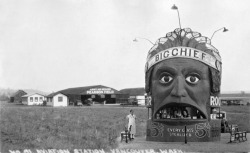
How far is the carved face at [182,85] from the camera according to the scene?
54.6 ft

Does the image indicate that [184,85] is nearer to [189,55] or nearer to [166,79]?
[166,79]

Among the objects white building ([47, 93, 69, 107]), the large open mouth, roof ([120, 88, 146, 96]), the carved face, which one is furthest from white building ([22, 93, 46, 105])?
the carved face

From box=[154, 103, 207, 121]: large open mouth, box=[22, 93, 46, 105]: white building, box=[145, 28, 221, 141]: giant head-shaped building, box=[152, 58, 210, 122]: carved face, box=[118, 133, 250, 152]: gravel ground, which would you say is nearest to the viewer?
box=[118, 133, 250, 152]: gravel ground

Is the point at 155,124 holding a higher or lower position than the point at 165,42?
lower

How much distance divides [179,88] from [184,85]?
1.26ft

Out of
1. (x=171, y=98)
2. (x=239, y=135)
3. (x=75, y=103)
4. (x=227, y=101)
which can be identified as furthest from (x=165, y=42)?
(x=227, y=101)

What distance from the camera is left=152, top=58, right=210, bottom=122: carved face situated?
16.7m

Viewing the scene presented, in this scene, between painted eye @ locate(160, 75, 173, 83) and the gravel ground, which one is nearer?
the gravel ground

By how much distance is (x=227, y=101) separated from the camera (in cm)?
8162

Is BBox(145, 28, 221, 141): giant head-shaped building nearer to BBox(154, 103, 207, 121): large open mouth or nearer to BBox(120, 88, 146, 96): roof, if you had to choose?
BBox(154, 103, 207, 121): large open mouth

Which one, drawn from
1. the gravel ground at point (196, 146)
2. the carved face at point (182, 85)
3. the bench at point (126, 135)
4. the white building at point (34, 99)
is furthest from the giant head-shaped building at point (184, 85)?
the white building at point (34, 99)

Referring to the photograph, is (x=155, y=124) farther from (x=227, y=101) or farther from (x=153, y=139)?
(x=227, y=101)

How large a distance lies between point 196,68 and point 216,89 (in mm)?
1632

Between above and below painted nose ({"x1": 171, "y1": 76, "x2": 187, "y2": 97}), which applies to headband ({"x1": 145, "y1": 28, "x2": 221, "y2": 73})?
above
